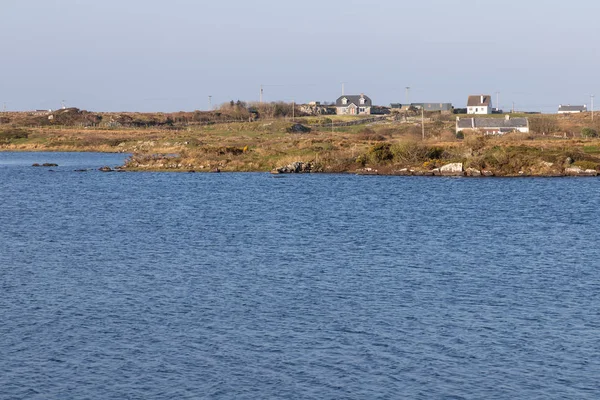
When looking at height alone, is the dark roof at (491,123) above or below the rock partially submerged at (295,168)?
above

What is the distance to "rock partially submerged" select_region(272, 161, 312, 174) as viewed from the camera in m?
87.4

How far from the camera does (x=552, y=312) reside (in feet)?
92.5

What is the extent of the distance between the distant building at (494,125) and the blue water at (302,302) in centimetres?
7881

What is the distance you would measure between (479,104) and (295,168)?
111120 millimetres

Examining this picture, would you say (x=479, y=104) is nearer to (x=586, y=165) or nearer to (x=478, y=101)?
(x=478, y=101)

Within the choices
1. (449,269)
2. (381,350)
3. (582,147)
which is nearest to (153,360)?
(381,350)

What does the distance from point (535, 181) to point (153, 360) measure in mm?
58518

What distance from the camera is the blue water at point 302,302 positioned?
21656 millimetres

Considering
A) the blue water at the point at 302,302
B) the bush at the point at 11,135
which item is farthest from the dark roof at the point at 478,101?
the blue water at the point at 302,302

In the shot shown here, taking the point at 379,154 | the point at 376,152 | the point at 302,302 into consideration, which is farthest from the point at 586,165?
the point at 302,302

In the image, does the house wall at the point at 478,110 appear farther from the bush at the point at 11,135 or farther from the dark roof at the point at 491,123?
the bush at the point at 11,135

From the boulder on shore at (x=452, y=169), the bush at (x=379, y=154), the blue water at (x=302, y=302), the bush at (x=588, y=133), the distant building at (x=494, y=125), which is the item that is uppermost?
the distant building at (x=494, y=125)

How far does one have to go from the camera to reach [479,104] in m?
190

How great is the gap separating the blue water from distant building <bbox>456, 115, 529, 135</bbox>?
78.8m
